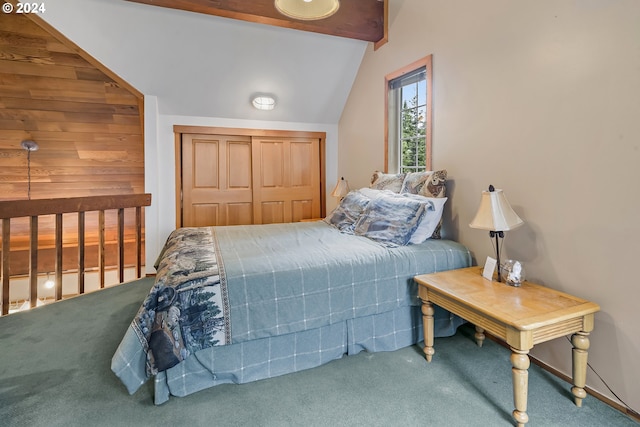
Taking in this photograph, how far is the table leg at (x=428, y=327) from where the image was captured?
1.89 m

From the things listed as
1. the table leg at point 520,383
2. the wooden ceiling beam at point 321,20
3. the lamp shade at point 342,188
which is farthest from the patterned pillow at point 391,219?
the wooden ceiling beam at point 321,20

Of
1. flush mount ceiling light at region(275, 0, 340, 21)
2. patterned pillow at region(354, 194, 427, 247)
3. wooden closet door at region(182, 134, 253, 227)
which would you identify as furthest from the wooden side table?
wooden closet door at region(182, 134, 253, 227)

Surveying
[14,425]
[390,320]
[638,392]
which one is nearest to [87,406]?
[14,425]

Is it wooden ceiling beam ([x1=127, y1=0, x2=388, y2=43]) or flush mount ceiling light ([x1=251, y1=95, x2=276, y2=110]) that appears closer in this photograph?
wooden ceiling beam ([x1=127, y1=0, x2=388, y2=43])

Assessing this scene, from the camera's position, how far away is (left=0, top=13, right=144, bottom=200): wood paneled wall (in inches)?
128

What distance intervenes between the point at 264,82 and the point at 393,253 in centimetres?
271

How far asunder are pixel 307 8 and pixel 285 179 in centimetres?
263


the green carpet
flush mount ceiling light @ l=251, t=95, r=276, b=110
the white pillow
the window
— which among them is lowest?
the green carpet

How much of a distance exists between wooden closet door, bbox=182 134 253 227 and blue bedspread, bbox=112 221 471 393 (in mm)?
1883

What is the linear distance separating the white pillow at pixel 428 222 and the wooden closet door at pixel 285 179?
243 cm

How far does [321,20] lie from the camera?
3033 millimetres

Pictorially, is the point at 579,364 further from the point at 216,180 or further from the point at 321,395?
the point at 216,180

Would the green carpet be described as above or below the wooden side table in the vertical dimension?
below

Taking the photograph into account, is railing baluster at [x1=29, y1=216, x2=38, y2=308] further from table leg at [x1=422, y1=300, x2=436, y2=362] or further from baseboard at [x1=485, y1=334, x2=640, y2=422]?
baseboard at [x1=485, y1=334, x2=640, y2=422]
